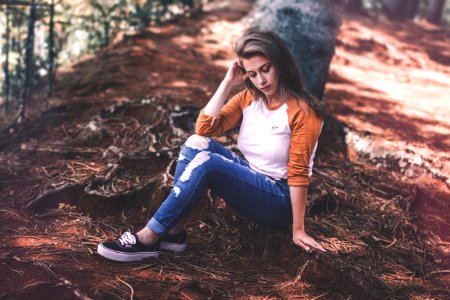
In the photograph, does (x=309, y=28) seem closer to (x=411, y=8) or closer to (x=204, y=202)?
(x=204, y=202)

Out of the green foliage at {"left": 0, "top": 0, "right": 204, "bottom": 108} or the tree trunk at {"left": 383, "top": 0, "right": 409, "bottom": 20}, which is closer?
the green foliage at {"left": 0, "top": 0, "right": 204, "bottom": 108}

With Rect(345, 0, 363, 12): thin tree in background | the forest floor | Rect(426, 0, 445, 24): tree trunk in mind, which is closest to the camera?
the forest floor

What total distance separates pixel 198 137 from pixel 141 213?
0.85 meters

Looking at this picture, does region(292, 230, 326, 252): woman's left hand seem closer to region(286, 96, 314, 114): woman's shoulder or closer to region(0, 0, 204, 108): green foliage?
region(286, 96, 314, 114): woman's shoulder

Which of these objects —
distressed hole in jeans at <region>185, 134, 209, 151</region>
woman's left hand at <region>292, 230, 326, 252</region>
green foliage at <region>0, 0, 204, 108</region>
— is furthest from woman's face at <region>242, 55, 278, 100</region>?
green foliage at <region>0, 0, 204, 108</region>

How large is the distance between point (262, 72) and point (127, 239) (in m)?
1.23

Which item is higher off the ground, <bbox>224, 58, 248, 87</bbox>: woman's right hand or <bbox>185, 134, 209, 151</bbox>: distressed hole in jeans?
<bbox>224, 58, 248, 87</bbox>: woman's right hand

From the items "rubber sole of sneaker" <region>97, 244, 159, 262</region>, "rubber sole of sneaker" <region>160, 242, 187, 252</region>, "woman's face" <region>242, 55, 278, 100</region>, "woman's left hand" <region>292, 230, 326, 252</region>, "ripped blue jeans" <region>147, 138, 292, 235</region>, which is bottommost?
"rubber sole of sneaker" <region>160, 242, 187, 252</region>

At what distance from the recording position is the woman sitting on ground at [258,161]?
2.64m

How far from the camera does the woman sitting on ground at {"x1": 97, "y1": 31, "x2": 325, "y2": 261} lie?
264 centimetres

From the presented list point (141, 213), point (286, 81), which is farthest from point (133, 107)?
point (286, 81)

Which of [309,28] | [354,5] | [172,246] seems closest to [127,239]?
[172,246]

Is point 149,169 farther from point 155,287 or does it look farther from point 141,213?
point 155,287

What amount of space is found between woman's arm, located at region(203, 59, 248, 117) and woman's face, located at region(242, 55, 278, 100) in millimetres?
167
